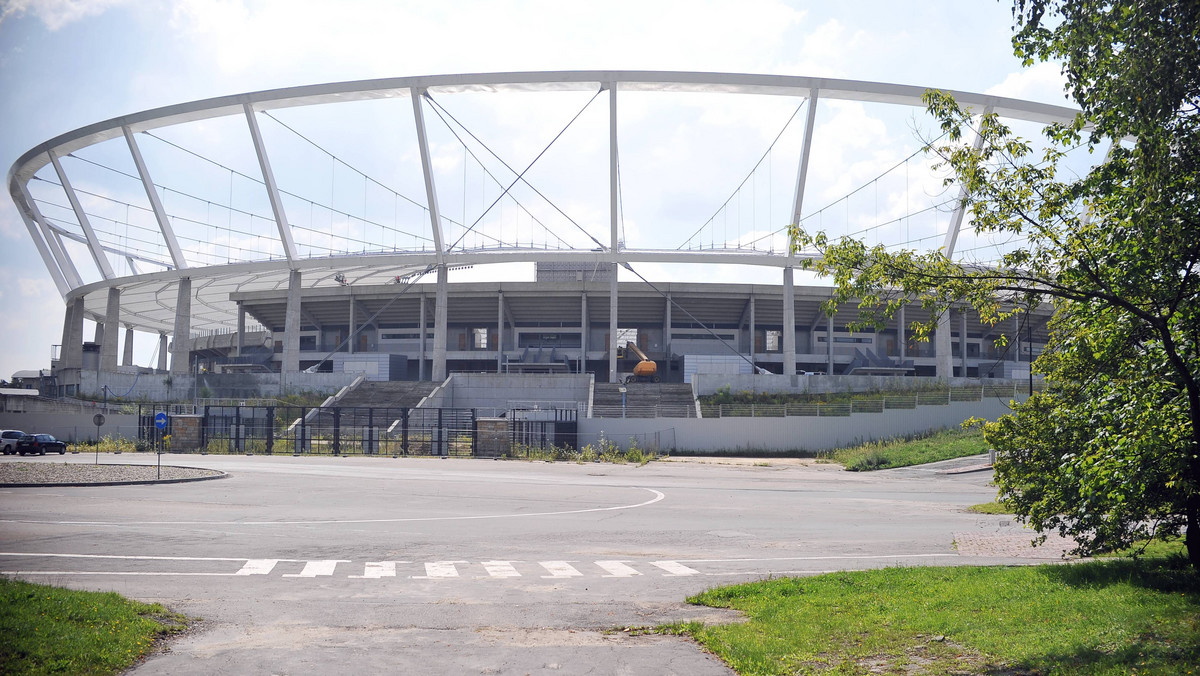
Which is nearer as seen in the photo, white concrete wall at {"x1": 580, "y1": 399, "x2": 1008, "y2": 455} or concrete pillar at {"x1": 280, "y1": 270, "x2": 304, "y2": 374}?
white concrete wall at {"x1": 580, "y1": 399, "x2": 1008, "y2": 455}

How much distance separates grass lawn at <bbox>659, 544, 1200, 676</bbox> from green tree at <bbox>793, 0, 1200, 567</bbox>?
3.04 ft

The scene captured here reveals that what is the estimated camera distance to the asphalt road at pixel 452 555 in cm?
719

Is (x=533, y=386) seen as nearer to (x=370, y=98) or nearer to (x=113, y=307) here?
(x=370, y=98)

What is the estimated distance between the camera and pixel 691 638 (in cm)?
761

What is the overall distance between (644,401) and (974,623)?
1702 inches

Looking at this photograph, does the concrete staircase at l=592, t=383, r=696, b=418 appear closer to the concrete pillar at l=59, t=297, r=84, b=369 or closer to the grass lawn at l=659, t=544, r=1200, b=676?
the grass lawn at l=659, t=544, r=1200, b=676

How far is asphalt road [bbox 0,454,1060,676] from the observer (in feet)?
23.6

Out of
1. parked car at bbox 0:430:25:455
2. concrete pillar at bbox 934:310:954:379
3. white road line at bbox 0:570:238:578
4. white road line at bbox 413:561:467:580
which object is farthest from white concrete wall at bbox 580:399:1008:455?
white road line at bbox 0:570:238:578

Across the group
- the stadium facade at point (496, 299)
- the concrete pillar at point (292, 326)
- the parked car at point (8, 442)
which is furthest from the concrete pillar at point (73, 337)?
the parked car at point (8, 442)

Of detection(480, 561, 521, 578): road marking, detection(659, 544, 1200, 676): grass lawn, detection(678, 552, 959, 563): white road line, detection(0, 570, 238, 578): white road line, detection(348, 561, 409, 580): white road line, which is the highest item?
detection(659, 544, 1200, 676): grass lawn

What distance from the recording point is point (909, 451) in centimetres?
3678

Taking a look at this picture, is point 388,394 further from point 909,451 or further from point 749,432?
point 909,451

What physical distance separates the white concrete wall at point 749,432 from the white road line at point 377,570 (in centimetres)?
3059

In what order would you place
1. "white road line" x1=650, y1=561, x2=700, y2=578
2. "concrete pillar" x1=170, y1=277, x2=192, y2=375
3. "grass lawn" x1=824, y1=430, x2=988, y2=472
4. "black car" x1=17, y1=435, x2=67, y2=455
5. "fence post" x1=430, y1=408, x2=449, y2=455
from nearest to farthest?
"white road line" x1=650, y1=561, x2=700, y2=578, "grass lawn" x1=824, y1=430, x2=988, y2=472, "black car" x1=17, y1=435, x2=67, y2=455, "fence post" x1=430, y1=408, x2=449, y2=455, "concrete pillar" x1=170, y1=277, x2=192, y2=375
